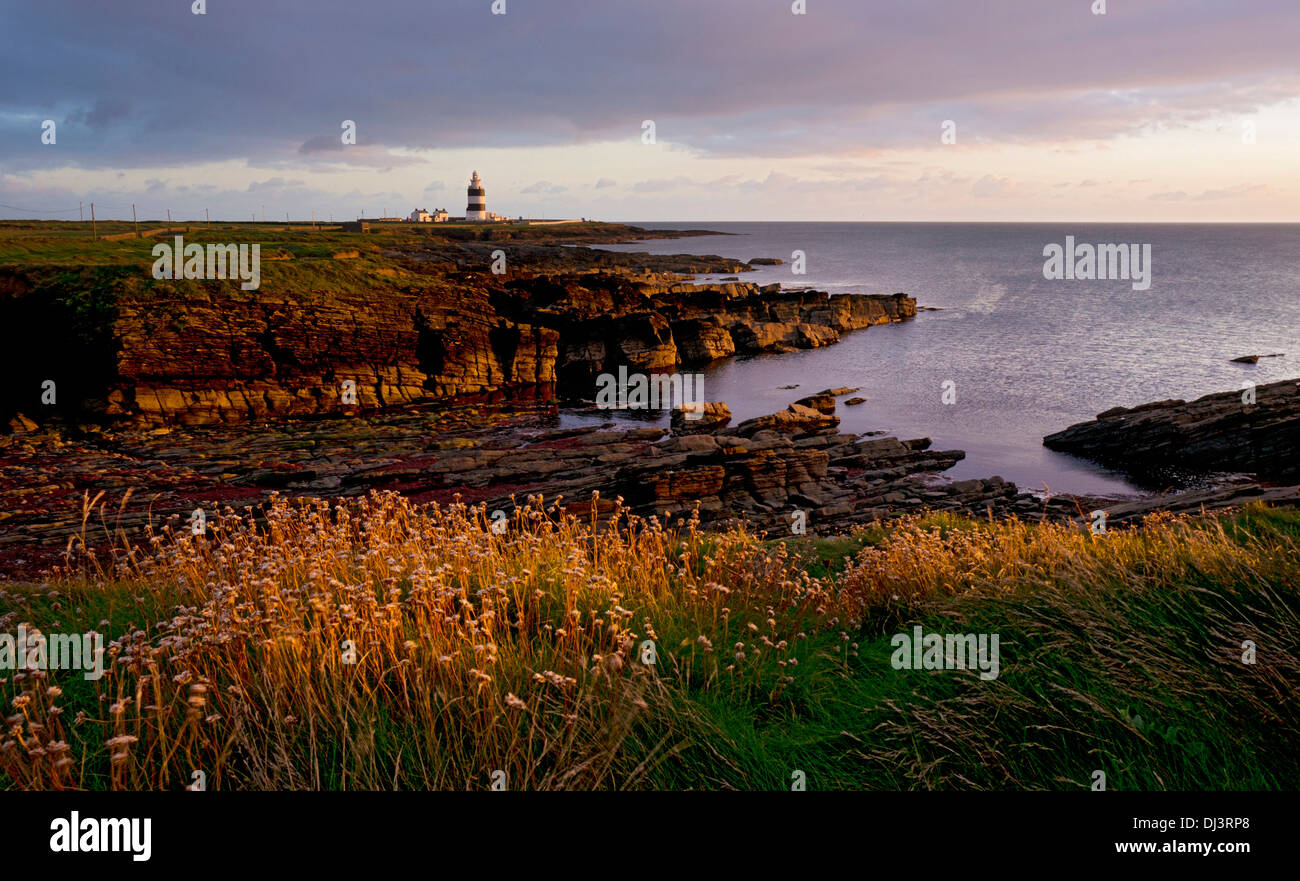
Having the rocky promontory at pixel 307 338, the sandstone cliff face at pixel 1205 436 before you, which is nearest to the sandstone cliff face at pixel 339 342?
the rocky promontory at pixel 307 338

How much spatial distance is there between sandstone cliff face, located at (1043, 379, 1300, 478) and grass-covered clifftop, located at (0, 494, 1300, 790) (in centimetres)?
2803

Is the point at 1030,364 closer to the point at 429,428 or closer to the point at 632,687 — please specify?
the point at 429,428

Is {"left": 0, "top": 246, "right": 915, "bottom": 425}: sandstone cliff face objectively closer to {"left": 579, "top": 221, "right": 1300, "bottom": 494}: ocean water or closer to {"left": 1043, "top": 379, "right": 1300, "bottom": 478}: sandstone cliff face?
{"left": 579, "top": 221, "right": 1300, "bottom": 494}: ocean water

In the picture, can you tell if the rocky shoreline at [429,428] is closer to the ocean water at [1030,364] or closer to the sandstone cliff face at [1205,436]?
the sandstone cliff face at [1205,436]

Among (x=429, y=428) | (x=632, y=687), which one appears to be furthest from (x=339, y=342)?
(x=632, y=687)

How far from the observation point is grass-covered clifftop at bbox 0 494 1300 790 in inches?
145

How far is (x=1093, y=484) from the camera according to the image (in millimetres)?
28156

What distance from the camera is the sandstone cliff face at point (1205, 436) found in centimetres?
2798

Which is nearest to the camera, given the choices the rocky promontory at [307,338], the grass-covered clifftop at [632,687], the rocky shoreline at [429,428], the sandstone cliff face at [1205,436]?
the grass-covered clifftop at [632,687]

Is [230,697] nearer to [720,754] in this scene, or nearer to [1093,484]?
[720,754]

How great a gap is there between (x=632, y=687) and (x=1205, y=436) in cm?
3340

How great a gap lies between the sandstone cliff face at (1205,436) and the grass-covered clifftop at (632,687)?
28.0 m
